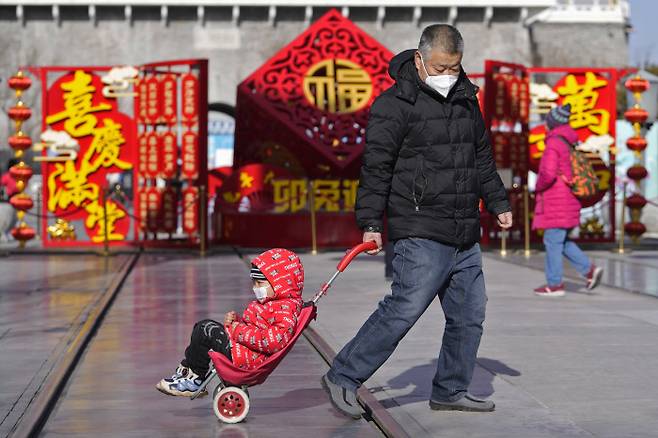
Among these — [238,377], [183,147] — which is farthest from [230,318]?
[183,147]

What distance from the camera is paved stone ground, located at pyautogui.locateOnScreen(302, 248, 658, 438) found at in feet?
22.2

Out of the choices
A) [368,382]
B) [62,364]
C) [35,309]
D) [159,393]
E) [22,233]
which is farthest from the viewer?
[22,233]

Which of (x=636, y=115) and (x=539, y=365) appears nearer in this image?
(x=539, y=365)

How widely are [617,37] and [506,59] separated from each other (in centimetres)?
629

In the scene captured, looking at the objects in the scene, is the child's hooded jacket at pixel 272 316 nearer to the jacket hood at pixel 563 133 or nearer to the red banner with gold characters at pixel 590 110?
the jacket hood at pixel 563 133

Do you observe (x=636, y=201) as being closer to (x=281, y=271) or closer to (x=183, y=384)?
(x=183, y=384)

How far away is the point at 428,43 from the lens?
21.6 ft

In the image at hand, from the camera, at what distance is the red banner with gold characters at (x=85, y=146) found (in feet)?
70.9

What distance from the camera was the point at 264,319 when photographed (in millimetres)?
6715

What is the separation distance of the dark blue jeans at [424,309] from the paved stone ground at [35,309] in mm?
1719

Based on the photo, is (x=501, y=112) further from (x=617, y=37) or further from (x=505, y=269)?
(x=617, y=37)

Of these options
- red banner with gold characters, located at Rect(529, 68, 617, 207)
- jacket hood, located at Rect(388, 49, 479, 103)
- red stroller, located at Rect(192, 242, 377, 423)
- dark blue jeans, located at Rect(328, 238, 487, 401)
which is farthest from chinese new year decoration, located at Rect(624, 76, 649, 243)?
red stroller, located at Rect(192, 242, 377, 423)

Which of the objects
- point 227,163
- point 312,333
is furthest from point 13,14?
point 312,333

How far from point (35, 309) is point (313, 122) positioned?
34.6 feet
